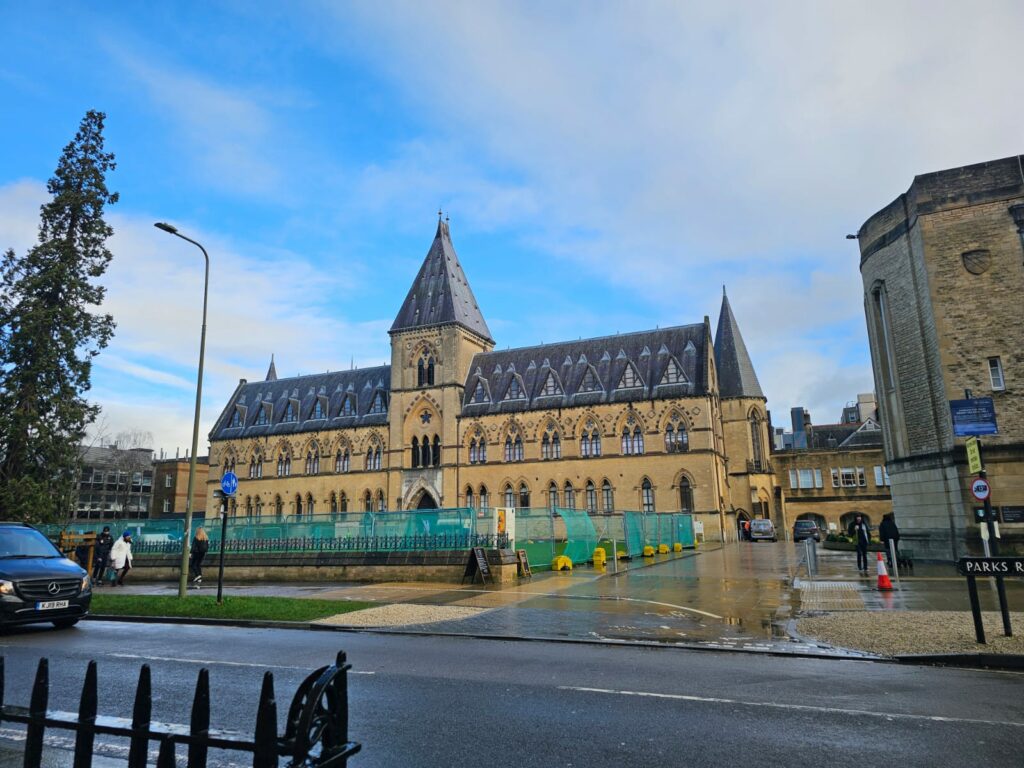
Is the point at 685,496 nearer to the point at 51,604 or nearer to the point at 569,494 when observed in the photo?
the point at 569,494

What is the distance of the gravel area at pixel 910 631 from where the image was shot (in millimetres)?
9461

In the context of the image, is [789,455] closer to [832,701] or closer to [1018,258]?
[1018,258]

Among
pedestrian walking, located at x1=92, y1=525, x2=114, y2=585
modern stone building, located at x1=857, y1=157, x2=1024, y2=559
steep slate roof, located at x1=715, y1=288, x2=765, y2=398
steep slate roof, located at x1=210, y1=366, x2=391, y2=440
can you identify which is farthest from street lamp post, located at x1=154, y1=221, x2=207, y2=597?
steep slate roof, located at x1=715, y1=288, x2=765, y2=398

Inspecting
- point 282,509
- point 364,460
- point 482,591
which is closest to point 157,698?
point 482,591

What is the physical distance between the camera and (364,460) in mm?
58000

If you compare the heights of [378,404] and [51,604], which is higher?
[378,404]

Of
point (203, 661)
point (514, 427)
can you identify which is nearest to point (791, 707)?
point (203, 661)

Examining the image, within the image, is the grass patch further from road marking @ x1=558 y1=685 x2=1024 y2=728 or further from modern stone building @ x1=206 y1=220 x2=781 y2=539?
modern stone building @ x1=206 y1=220 x2=781 y2=539

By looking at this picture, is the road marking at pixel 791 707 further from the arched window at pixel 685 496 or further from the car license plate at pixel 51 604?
the arched window at pixel 685 496

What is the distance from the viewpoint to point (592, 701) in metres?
6.93

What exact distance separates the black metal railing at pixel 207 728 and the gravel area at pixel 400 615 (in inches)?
369

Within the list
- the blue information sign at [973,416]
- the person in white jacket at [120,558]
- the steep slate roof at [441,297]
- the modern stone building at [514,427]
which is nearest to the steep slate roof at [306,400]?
the modern stone building at [514,427]

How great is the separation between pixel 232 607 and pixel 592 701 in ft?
35.2

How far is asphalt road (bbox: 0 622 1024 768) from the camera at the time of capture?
5363mm
